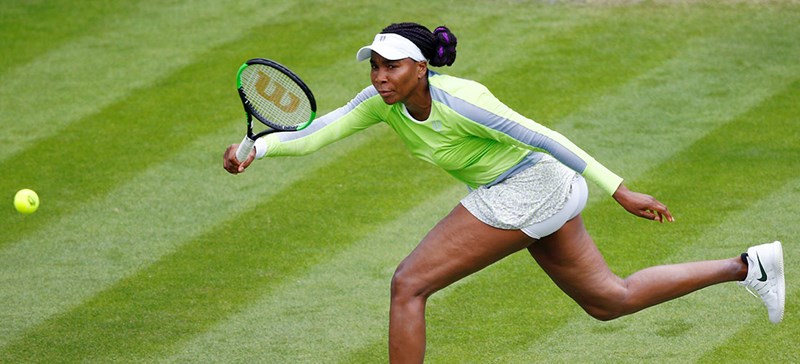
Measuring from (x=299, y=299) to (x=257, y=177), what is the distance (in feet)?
6.52

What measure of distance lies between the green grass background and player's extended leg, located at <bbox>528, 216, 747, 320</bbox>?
0.47 meters

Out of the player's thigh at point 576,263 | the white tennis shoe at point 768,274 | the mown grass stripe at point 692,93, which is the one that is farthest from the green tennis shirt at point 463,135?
the mown grass stripe at point 692,93

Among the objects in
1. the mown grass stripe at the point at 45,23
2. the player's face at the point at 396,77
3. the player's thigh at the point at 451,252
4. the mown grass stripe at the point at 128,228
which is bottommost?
the mown grass stripe at the point at 45,23

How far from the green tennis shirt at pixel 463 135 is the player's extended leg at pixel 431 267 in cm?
28

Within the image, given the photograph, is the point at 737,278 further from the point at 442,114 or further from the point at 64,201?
the point at 64,201

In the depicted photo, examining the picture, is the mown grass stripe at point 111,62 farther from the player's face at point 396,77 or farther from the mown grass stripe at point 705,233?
the player's face at point 396,77

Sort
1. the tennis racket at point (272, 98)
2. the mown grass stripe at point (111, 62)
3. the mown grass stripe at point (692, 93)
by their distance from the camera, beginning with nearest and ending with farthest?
the tennis racket at point (272, 98) → the mown grass stripe at point (692, 93) → the mown grass stripe at point (111, 62)

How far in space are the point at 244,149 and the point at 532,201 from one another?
4.54ft

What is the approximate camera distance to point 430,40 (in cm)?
615

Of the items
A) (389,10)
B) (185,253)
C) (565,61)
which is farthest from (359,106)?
(389,10)

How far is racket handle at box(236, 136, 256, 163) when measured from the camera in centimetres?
640

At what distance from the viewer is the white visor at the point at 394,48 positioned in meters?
6.03

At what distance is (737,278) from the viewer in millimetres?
6801

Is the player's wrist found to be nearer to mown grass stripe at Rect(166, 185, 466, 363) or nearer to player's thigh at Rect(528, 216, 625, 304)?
mown grass stripe at Rect(166, 185, 466, 363)
